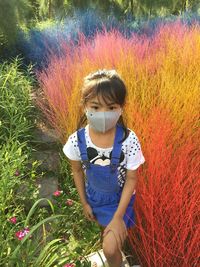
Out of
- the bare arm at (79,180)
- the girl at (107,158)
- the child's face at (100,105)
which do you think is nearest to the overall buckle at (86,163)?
the girl at (107,158)

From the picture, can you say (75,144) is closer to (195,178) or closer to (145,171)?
(145,171)

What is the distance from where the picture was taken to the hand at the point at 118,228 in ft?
5.21

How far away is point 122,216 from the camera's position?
5.34 feet

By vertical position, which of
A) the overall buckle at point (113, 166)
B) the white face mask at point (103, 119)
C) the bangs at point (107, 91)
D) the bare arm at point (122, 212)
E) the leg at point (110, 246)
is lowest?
the leg at point (110, 246)

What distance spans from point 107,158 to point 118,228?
0.28m

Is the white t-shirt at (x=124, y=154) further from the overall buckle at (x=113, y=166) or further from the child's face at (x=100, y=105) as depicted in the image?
the child's face at (x=100, y=105)

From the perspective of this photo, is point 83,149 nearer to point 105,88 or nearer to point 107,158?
point 107,158

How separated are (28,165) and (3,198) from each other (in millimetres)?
666

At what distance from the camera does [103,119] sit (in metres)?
1.53

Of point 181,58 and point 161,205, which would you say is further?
point 181,58

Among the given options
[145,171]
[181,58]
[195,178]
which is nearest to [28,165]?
[145,171]

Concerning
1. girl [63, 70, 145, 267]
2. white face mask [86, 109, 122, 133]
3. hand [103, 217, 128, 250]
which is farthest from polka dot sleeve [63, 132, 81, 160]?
hand [103, 217, 128, 250]

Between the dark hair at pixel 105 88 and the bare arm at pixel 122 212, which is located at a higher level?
the dark hair at pixel 105 88

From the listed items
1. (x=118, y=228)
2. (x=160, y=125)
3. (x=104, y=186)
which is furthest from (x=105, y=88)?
(x=160, y=125)
